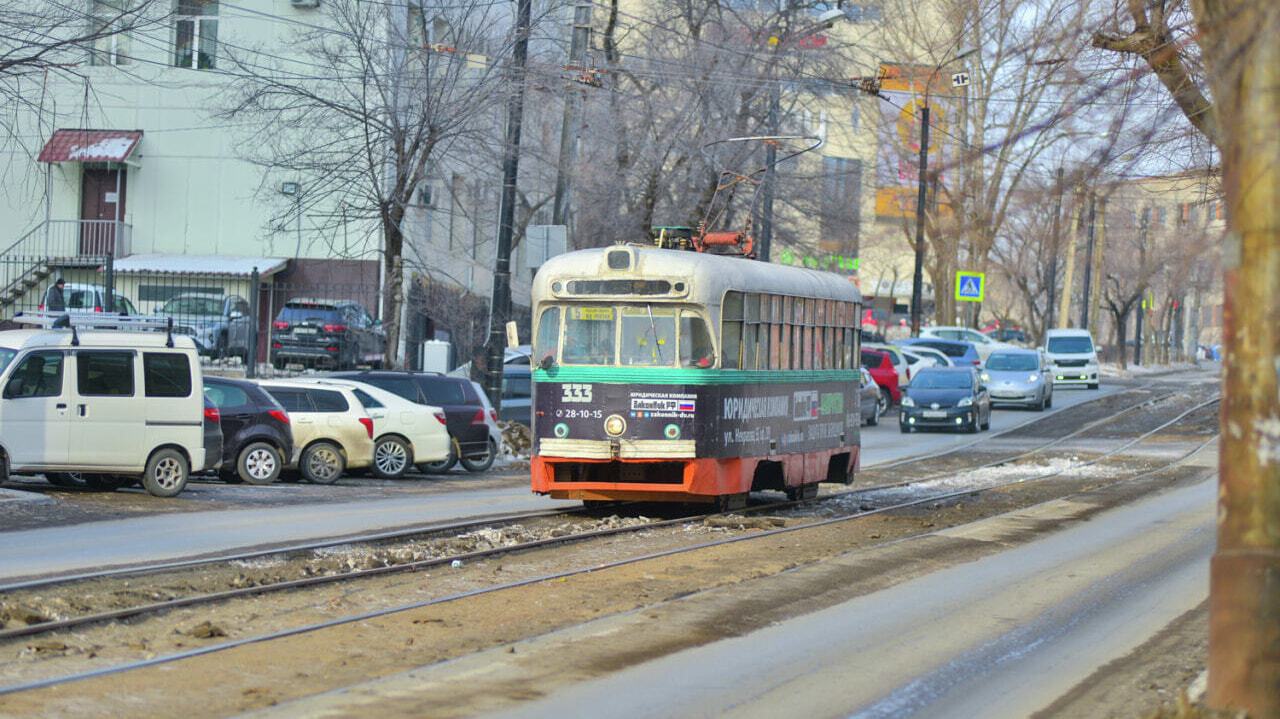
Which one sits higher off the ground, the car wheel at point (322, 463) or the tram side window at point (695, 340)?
the tram side window at point (695, 340)

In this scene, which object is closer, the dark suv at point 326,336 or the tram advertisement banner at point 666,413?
the tram advertisement banner at point 666,413

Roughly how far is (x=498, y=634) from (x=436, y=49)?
17.3 metres

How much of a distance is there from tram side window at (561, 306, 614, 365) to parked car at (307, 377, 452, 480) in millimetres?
6534

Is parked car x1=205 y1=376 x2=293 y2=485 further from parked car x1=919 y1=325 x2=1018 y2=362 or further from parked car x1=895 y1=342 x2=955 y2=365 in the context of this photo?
parked car x1=919 y1=325 x2=1018 y2=362

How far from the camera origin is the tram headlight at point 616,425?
612 inches

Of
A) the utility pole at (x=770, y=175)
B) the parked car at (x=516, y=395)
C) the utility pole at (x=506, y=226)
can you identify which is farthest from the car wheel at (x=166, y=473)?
the utility pole at (x=770, y=175)

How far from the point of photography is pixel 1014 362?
40.7 metres

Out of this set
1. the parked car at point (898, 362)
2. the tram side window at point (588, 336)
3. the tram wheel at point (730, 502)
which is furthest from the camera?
the parked car at point (898, 362)

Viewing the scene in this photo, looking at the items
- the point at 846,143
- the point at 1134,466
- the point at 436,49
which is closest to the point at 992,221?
the point at 846,143

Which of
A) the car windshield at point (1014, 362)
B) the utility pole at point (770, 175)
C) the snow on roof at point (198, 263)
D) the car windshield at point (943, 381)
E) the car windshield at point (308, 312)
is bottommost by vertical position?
the car windshield at point (943, 381)

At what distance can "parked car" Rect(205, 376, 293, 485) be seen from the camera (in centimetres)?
1977

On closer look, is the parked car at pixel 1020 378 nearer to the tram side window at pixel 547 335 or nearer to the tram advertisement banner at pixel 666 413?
the tram advertisement banner at pixel 666 413

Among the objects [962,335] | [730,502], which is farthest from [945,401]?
[962,335]

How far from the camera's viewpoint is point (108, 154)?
36844mm
